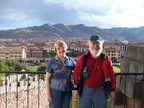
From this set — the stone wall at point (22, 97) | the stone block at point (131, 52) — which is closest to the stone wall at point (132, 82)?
the stone block at point (131, 52)

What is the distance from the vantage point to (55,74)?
4742mm

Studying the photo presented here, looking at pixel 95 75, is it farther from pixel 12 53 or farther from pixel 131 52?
pixel 12 53

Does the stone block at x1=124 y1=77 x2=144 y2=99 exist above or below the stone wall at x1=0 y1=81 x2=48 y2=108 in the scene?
above

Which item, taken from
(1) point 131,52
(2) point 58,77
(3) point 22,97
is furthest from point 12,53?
(2) point 58,77

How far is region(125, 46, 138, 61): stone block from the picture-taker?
18.9 feet

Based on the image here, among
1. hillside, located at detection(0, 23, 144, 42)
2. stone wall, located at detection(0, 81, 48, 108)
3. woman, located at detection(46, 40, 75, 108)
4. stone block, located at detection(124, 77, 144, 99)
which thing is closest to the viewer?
woman, located at detection(46, 40, 75, 108)

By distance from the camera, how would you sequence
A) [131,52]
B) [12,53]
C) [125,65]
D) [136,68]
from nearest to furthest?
[136,68]
[131,52]
[125,65]
[12,53]

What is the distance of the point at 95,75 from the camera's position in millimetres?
4574

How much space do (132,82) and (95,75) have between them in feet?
3.85

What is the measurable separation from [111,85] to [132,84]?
96 cm

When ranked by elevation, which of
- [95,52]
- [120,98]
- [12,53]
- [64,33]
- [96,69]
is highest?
[95,52]

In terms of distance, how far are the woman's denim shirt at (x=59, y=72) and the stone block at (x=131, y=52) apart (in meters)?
1.46

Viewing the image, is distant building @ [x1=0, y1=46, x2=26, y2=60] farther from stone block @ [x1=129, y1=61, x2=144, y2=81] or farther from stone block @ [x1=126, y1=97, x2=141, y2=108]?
stone block @ [x1=129, y1=61, x2=144, y2=81]

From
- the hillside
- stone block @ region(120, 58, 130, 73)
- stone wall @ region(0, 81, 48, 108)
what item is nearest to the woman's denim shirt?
stone block @ region(120, 58, 130, 73)
